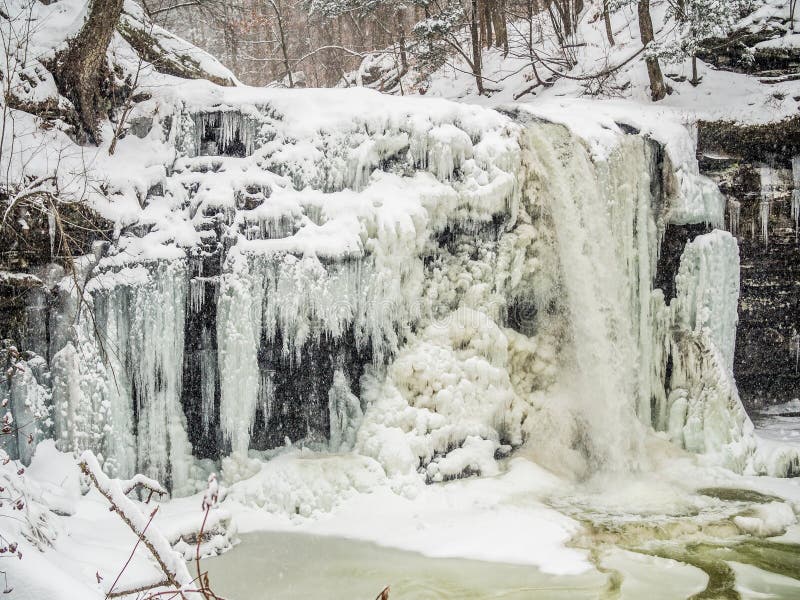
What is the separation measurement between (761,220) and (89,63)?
7.91 metres

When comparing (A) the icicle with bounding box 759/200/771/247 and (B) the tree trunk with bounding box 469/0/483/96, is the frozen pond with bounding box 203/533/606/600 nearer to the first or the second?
(A) the icicle with bounding box 759/200/771/247

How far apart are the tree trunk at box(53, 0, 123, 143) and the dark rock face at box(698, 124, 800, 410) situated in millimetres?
6829

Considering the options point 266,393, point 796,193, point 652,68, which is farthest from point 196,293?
point 652,68

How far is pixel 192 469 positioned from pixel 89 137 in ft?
11.3

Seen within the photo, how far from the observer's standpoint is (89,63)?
6176 millimetres

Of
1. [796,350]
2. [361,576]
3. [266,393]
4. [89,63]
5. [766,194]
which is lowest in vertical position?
[361,576]

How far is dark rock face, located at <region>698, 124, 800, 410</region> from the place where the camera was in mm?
7777

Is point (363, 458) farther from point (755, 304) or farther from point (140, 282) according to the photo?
point (755, 304)

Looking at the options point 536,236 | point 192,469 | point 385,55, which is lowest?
point 192,469

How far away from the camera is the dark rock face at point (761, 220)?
25.5ft

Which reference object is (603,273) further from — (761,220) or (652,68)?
(652,68)

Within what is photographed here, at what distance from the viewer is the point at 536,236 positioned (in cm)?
684

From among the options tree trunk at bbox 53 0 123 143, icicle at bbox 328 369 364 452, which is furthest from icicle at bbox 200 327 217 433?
tree trunk at bbox 53 0 123 143

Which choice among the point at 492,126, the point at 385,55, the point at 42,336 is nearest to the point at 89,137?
Result: the point at 42,336
